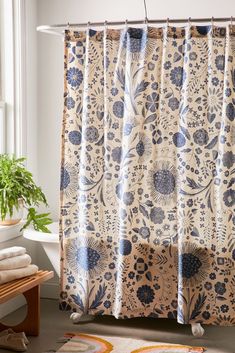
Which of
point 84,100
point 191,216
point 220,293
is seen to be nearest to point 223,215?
point 191,216

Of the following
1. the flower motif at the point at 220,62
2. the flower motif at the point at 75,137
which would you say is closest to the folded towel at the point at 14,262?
the flower motif at the point at 75,137

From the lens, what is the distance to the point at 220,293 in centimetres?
373

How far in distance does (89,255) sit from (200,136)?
3.31 feet

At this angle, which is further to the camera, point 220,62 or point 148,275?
point 148,275

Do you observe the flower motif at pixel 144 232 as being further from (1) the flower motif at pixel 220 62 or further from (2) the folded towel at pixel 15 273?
(1) the flower motif at pixel 220 62

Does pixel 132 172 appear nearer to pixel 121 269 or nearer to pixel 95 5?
pixel 121 269

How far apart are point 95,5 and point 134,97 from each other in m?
1.16

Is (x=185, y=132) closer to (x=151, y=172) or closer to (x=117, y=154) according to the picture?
(x=151, y=172)

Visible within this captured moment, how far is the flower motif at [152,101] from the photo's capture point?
12.2 ft

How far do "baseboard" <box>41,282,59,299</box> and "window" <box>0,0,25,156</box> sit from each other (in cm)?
101

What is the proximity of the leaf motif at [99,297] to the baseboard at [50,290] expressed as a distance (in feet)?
2.63

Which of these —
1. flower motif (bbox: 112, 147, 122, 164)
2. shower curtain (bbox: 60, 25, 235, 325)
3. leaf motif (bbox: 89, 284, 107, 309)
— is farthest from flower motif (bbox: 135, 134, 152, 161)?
leaf motif (bbox: 89, 284, 107, 309)

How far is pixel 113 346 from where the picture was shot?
3668mm

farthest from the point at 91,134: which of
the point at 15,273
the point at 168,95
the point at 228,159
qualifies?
the point at 15,273
